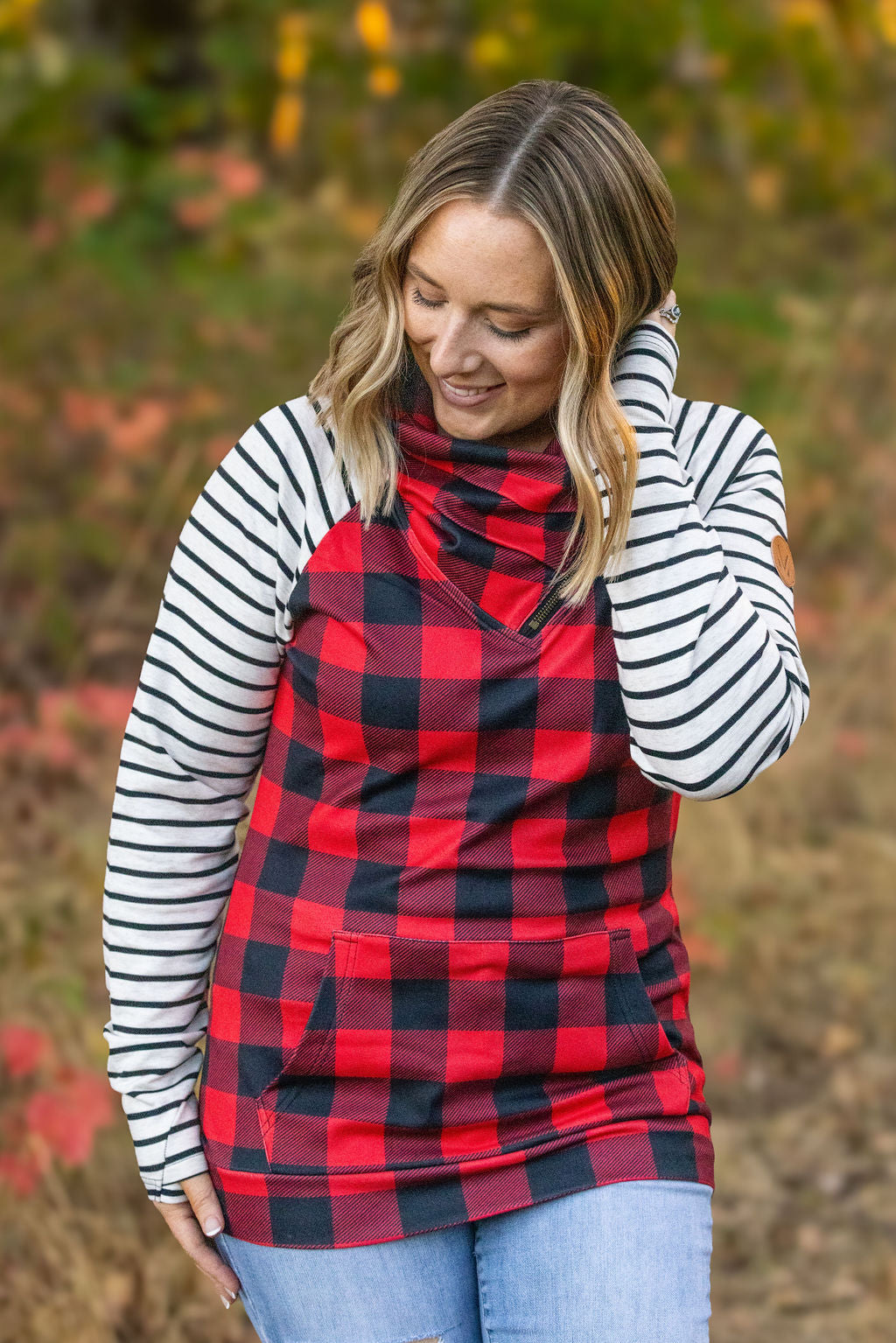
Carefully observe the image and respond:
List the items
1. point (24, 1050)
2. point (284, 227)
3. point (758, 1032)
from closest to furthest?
point (24, 1050), point (758, 1032), point (284, 227)

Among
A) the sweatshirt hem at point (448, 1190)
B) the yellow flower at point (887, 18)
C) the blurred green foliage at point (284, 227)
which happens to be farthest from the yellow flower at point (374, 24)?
the sweatshirt hem at point (448, 1190)

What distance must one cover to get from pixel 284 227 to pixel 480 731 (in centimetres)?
491

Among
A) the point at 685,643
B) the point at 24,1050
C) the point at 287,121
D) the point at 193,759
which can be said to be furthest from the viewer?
the point at 287,121

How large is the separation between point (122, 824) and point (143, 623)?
3.01 metres

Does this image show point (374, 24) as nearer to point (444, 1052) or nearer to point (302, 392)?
point (302, 392)

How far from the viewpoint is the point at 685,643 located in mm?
1373

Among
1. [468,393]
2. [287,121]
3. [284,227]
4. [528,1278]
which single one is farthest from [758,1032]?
[287,121]

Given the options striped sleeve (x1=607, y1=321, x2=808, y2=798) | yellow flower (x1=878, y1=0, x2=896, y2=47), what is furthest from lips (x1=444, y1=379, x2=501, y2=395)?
yellow flower (x1=878, y1=0, x2=896, y2=47)

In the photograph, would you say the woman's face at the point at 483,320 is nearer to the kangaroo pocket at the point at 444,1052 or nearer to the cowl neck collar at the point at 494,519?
the cowl neck collar at the point at 494,519

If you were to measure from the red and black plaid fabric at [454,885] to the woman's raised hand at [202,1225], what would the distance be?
0.36 feet

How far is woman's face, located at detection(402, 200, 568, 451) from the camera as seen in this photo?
1.40 metres

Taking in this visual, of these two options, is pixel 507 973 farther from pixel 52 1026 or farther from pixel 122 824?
pixel 52 1026

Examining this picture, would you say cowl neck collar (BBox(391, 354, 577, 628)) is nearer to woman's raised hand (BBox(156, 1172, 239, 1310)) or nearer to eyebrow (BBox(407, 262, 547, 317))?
eyebrow (BBox(407, 262, 547, 317))

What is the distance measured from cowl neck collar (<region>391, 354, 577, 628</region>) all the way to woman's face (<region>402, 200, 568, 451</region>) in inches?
2.1
